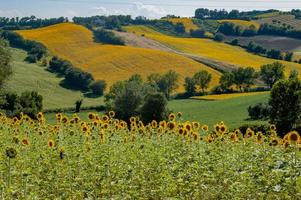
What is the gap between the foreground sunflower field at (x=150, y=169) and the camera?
802 centimetres

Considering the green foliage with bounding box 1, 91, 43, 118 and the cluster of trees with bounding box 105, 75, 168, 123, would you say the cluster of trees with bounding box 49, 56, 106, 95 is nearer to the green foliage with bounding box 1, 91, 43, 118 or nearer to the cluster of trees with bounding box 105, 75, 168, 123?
the cluster of trees with bounding box 105, 75, 168, 123

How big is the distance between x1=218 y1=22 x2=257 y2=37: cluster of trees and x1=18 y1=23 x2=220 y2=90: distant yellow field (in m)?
44.3

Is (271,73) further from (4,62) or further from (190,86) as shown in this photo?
(4,62)

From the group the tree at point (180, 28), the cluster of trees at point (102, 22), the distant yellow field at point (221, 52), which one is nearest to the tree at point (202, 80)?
the distant yellow field at point (221, 52)

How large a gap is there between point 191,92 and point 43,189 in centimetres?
8960

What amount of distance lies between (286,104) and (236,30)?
4373 inches

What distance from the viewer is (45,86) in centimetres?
9519

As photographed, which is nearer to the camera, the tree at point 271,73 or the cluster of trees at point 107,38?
the tree at point 271,73

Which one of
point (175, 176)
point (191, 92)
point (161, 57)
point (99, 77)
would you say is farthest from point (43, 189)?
point (161, 57)

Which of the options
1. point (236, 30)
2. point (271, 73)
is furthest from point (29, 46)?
point (236, 30)

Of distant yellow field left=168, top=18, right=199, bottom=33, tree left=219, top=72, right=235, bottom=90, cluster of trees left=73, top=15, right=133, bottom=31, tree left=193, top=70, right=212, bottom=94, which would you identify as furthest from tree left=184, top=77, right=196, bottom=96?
distant yellow field left=168, top=18, right=199, bottom=33

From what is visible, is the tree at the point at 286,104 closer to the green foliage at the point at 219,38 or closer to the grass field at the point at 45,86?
the grass field at the point at 45,86

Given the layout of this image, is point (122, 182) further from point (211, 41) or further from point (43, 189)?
point (211, 41)

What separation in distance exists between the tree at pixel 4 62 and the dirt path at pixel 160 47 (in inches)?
2894
